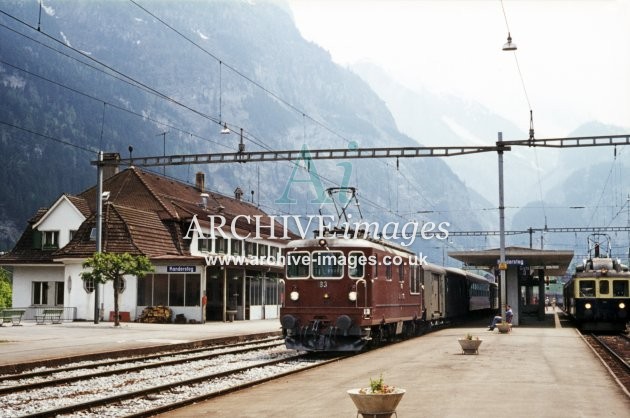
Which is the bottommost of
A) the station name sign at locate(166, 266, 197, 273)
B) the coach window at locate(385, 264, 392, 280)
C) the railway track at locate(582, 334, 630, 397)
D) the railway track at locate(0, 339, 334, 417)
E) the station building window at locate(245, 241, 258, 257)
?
the railway track at locate(582, 334, 630, 397)

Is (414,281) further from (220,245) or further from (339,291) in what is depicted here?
(220,245)

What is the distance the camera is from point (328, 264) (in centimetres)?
2283

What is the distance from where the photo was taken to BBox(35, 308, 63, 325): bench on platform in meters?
40.8

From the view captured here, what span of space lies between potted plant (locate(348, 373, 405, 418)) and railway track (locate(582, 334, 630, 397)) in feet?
19.7

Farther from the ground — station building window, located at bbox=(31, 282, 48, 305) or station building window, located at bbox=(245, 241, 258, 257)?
station building window, located at bbox=(245, 241, 258, 257)

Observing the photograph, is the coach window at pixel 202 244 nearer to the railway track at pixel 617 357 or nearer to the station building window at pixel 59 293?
the station building window at pixel 59 293

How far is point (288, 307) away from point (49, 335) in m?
11.7

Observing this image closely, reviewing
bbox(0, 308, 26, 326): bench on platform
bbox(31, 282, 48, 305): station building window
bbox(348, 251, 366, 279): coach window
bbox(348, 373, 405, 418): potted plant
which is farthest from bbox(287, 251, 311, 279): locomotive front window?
bbox(31, 282, 48, 305): station building window

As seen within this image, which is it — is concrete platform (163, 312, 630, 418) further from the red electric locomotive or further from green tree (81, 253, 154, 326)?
green tree (81, 253, 154, 326)

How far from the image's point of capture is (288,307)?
2256 centimetres

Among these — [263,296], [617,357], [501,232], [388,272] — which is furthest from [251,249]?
[617,357]

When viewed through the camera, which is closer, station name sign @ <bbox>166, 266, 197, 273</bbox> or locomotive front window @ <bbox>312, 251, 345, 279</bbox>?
locomotive front window @ <bbox>312, 251, 345, 279</bbox>

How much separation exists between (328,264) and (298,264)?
38.2 inches

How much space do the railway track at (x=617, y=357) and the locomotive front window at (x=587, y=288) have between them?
2.41 m
